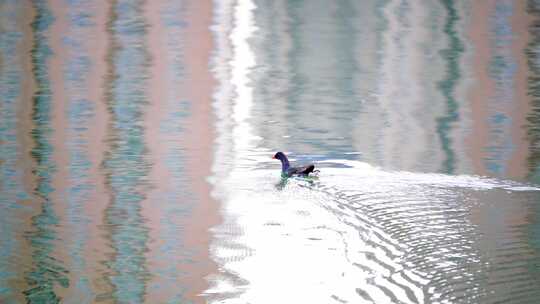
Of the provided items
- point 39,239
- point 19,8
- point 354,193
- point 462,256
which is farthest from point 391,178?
point 19,8

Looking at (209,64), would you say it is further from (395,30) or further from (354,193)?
(354,193)

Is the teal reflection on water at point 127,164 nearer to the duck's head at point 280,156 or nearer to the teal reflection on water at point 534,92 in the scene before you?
the duck's head at point 280,156

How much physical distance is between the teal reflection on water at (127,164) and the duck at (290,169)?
98cm

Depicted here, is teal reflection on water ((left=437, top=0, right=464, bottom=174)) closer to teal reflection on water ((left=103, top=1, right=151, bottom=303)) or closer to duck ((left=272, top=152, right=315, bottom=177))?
duck ((left=272, top=152, right=315, bottom=177))

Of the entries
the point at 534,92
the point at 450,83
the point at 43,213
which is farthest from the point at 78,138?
the point at 534,92

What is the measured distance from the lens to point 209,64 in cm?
1316

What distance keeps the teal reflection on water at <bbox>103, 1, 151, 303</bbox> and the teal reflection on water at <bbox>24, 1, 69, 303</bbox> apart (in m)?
0.32

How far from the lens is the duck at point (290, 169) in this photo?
745 centimetres

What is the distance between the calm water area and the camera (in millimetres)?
5844

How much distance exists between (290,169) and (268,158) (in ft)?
2.99

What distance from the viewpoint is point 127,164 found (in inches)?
330

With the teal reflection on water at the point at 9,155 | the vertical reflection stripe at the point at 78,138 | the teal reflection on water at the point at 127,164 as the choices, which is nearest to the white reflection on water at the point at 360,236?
the teal reflection on water at the point at 127,164

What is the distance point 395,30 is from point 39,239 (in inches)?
372

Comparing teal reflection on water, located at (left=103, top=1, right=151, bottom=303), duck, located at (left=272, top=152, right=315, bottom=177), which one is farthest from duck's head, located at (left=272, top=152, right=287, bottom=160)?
teal reflection on water, located at (left=103, top=1, right=151, bottom=303)
